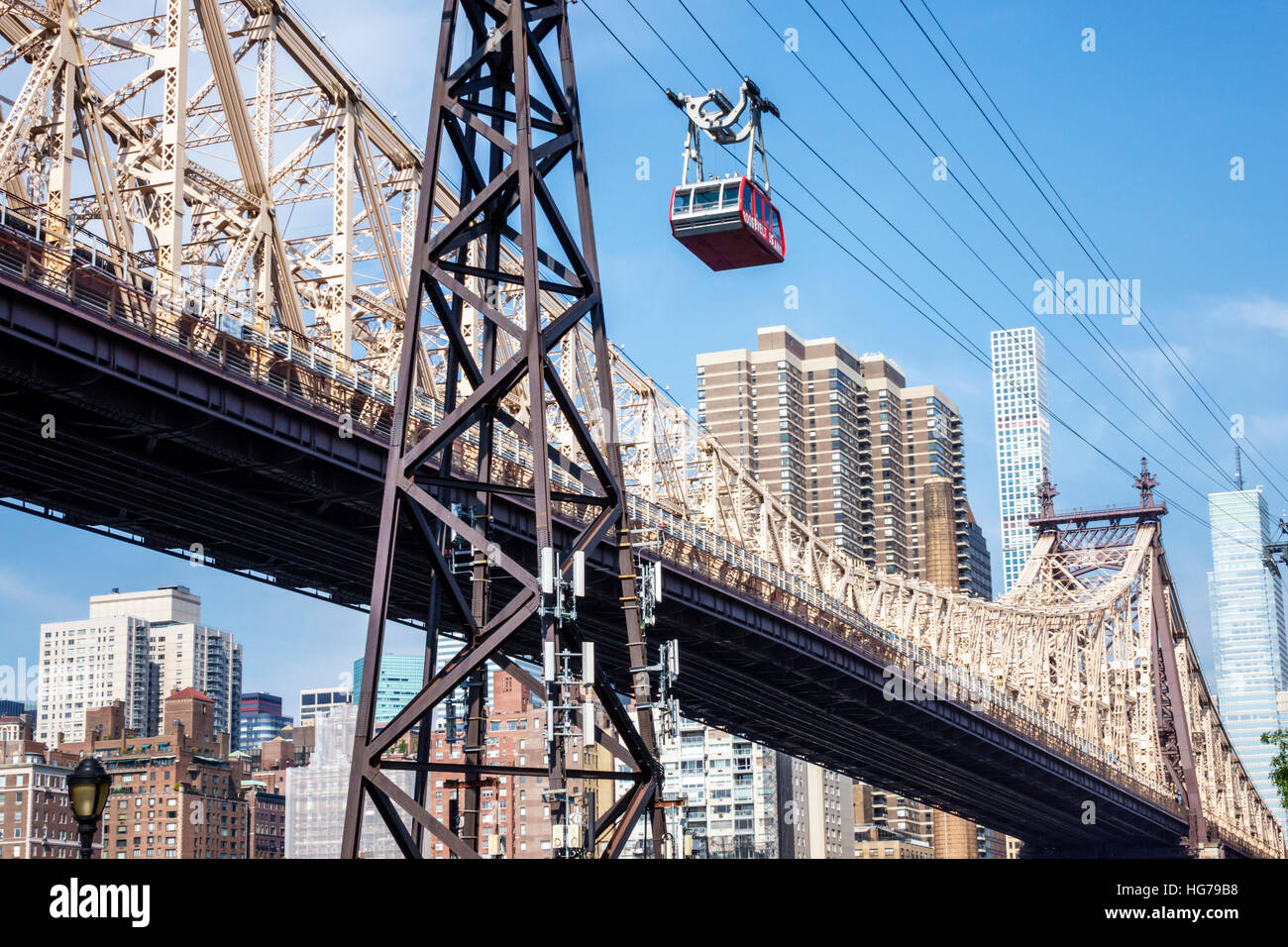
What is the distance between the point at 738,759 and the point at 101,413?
135 metres

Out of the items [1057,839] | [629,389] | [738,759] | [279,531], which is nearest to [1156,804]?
[1057,839]

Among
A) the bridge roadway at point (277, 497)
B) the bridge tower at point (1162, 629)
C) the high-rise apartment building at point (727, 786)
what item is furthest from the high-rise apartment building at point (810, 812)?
the bridge roadway at point (277, 497)

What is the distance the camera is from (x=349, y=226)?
58250 millimetres

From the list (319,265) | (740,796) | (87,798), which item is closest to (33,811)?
(740,796)

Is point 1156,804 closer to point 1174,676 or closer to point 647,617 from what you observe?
point 1174,676

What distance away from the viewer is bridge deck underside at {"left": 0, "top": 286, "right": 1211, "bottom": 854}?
41469mm

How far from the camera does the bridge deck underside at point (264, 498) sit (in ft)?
136

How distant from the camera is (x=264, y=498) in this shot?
170 ft

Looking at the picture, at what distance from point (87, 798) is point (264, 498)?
36.4 m

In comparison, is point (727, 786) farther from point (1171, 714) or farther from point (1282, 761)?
point (1282, 761)

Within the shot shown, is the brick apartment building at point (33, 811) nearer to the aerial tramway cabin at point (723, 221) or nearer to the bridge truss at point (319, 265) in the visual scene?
the bridge truss at point (319, 265)

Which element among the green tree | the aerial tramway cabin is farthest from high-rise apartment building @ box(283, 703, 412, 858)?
the aerial tramway cabin

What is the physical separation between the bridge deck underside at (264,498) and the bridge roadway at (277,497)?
0.24 feet

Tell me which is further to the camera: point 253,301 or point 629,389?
point 629,389
